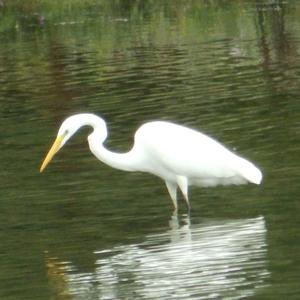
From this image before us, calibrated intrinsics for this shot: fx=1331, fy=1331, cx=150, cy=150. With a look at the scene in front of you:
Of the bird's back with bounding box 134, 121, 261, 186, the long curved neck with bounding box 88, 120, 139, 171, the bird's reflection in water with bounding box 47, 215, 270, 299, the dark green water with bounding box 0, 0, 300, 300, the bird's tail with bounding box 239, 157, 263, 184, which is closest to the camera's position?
the bird's reflection in water with bounding box 47, 215, 270, 299

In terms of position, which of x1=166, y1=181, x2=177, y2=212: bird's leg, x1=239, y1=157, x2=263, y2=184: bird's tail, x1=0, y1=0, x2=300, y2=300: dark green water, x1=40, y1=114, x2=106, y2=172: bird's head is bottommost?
x1=0, y1=0, x2=300, y2=300: dark green water

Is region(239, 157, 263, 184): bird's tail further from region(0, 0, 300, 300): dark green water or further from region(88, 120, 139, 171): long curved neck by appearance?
region(88, 120, 139, 171): long curved neck

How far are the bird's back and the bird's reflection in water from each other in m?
0.70

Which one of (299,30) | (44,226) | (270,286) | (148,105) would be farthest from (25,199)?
(299,30)

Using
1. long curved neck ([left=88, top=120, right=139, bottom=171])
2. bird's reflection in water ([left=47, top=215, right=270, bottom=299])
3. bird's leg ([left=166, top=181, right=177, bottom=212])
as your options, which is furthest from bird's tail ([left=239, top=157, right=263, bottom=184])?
long curved neck ([left=88, top=120, right=139, bottom=171])

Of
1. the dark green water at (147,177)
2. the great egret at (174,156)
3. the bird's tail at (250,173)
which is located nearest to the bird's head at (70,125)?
the great egret at (174,156)

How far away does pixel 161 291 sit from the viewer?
29.4 ft

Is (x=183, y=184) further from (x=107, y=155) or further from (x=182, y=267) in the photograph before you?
(x=182, y=267)

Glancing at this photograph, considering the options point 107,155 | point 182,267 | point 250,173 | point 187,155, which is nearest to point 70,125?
point 107,155

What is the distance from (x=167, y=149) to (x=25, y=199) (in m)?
1.73

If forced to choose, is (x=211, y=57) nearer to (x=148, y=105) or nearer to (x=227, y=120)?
(x=148, y=105)

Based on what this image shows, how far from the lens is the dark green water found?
373 inches

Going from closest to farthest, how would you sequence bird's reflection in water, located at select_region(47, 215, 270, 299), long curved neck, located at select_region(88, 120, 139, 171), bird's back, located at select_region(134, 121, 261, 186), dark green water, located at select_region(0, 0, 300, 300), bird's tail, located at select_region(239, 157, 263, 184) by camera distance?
bird's reflection in water, located at select_region(47, 215, 270, 299)
dark green water, located at select_region(0, 0, 300, 300)
bird's tail, located at select_region(239, 157, 263, 184)
bird's back, located at select_region(134, 121, 261, 186)
long curved neck, located at select_region(88, 120, 139, 171)

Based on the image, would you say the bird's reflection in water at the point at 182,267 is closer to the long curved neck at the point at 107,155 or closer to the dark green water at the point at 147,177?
the dark green water at the point at 147,177
